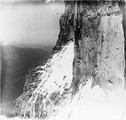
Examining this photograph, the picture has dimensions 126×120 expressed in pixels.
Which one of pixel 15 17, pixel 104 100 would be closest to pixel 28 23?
pixel 15 17

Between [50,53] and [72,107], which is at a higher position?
[50,53]

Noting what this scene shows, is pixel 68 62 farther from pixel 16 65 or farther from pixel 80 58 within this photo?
pixel 16 65

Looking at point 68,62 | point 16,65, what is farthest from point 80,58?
point 16,65

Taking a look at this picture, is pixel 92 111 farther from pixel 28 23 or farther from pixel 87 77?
pixel 28 23
